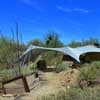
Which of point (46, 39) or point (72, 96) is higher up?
point (46, 39)

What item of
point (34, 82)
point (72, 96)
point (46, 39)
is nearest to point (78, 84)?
point (34, 82)

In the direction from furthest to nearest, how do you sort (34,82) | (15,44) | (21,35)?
(15,44), (21,35), (34,82)

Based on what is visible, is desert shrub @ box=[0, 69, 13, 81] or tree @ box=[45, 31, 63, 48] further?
tree @ box=[45, 31, 63, 48]

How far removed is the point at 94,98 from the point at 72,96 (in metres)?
0.55

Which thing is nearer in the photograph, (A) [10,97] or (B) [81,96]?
(B) [81,96]

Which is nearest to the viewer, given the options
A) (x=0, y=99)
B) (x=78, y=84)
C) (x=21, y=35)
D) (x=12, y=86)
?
(x=0, y=99)

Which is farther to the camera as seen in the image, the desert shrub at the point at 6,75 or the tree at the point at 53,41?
the tree at the point at 53,41

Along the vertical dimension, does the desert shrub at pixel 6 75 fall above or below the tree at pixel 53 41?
below

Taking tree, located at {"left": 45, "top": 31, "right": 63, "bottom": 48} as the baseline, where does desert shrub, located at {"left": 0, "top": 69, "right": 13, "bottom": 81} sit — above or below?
below

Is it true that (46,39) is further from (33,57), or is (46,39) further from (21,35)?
(21,35)

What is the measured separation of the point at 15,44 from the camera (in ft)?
40.2

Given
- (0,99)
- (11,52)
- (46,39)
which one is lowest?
(0,99)

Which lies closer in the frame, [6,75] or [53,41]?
[6,75]

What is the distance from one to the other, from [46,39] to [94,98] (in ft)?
90.4
